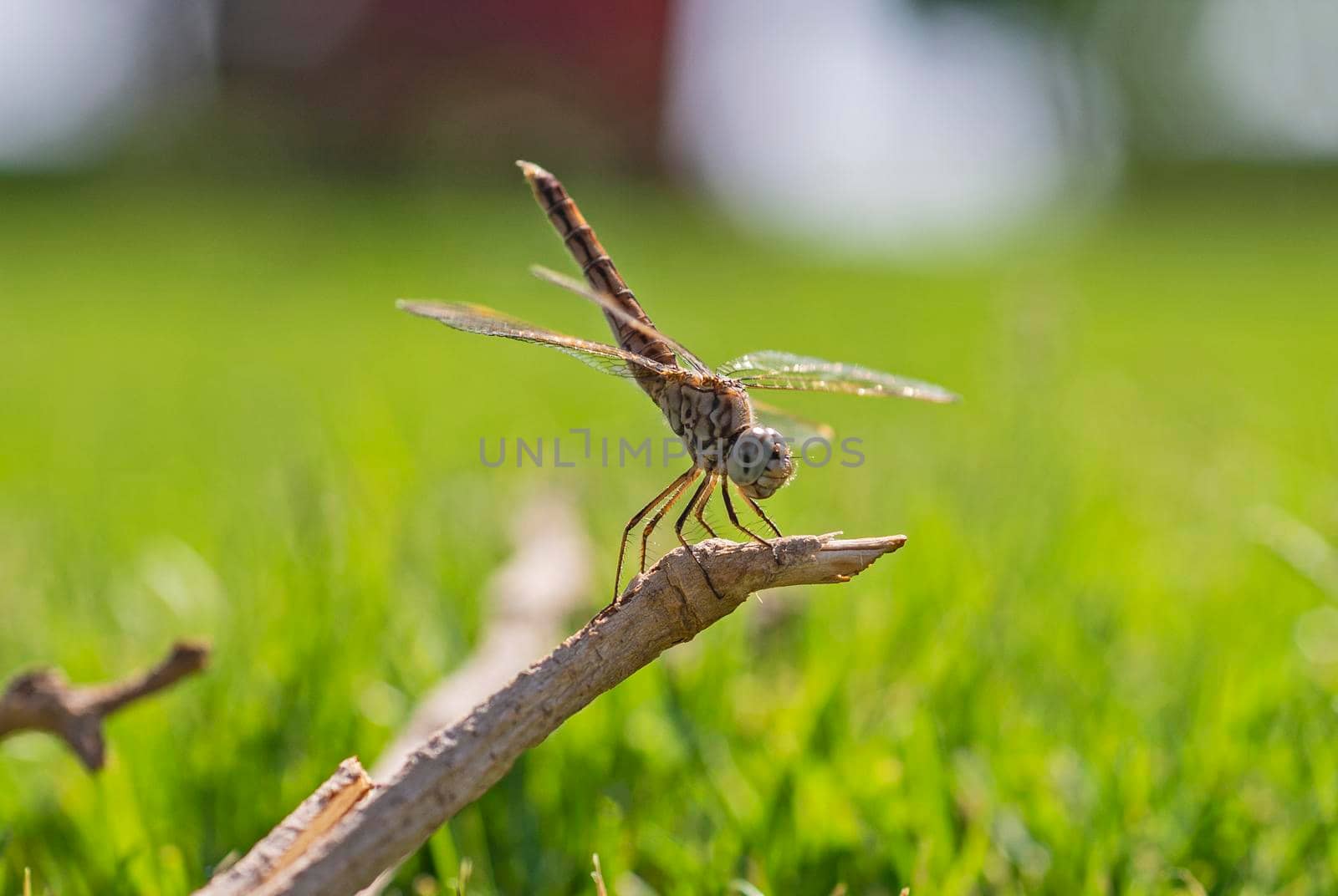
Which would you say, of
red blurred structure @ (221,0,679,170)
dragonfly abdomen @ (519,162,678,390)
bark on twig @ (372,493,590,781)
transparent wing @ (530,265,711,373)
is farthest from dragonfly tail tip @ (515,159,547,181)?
red blurred structure @ (221,0,679,170)

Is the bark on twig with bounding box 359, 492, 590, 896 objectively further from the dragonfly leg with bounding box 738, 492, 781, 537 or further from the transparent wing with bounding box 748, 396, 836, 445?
the transparent wing with bounding box 748, 396, 836, 445

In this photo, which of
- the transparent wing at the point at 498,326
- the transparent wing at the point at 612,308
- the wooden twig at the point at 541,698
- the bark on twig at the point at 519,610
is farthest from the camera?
the bark on twig at the point at 519,610

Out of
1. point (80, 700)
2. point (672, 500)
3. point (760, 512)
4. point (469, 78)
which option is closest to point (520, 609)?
point (672, 500)

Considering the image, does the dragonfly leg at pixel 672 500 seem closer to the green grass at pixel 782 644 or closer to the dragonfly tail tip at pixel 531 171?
the green grass at pixel 782 644

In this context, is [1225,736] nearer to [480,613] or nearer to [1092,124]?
[480,613]

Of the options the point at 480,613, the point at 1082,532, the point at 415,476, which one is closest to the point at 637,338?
the point at 480,613

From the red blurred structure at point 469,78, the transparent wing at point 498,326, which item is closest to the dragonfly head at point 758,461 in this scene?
the transparent wing at point 498,326

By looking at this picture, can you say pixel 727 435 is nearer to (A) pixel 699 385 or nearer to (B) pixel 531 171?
(A) pixel 699 385
